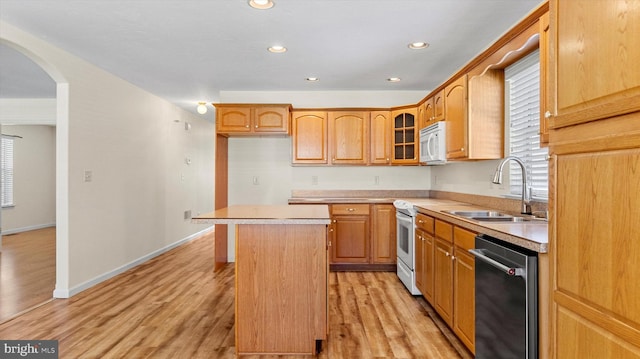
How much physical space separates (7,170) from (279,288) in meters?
7.94

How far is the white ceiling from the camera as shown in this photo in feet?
8.52

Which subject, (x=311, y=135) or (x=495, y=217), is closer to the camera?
(x=495, y=217)

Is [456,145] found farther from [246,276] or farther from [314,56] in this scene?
[246,276]

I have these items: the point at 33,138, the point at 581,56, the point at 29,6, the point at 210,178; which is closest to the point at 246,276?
the point at 581,56

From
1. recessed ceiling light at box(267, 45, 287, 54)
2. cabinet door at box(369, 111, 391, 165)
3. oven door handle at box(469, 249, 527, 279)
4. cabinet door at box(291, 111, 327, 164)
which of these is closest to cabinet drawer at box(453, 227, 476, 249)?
oven door handle at box(469, 249, 527, 279)

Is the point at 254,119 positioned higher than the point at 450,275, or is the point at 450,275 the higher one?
the point at 254,119

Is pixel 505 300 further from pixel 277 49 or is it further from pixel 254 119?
pixel 254 119

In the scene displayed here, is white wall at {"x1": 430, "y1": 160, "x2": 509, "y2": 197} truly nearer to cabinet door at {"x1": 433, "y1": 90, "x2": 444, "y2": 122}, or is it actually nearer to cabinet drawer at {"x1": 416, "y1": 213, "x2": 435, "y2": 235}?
cabinet door at {"x1": 433, "y1": 90, "x2": 444, "y2": 122}

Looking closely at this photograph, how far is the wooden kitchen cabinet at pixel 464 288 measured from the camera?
7.48 ft

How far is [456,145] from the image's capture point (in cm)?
335

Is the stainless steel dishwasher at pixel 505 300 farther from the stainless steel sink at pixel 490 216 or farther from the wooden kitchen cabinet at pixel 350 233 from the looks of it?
the wooden kitchen cabinet at pixel 350 233

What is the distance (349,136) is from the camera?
4852mm

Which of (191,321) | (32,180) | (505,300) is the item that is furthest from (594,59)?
(32,180)

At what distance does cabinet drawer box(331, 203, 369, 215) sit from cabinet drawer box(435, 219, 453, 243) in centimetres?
164
